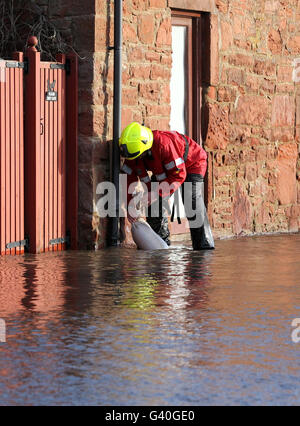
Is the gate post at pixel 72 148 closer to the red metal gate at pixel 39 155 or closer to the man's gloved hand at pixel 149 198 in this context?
the red metal gate at pixel 39 155

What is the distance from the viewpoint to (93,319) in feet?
24.2

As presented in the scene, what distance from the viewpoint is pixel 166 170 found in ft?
37.4

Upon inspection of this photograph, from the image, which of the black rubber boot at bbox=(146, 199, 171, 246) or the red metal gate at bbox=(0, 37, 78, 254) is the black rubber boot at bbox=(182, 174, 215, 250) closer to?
the black rubber boot at bbox=(146, 199, 171, 246)

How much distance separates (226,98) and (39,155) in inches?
116

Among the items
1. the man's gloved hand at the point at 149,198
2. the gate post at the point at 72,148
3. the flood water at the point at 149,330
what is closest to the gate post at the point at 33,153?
the flood water at the point at 149,330

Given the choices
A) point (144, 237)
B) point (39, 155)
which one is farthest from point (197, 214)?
point (39, 155)

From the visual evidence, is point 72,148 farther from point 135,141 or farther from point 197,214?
point 197,214

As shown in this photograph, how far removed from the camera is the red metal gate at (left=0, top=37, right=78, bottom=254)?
35.8 ft

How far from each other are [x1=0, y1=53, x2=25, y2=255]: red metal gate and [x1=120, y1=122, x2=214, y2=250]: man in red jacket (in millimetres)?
1068

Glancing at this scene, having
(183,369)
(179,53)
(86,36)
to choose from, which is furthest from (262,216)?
(183,369)

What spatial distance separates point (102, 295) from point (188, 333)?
160 centimetres

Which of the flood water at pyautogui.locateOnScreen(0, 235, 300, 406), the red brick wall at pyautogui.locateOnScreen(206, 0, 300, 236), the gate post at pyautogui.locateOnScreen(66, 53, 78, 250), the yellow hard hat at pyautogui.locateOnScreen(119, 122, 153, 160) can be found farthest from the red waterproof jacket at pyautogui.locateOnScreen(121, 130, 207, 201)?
the red brick wall at pyautogui.locateOnScreen(206, 0, 300, 236)

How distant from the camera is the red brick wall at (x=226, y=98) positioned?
37.6ft

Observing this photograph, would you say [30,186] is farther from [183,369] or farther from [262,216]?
[183,369]
